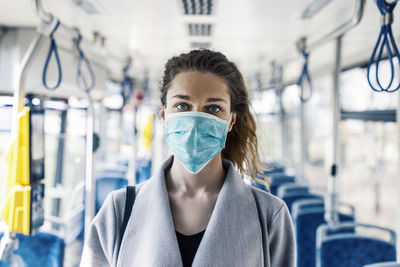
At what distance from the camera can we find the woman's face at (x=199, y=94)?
45.1 inches

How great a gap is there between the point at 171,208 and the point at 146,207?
97 mm

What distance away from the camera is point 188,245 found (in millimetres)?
1082

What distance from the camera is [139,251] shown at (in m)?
1.08

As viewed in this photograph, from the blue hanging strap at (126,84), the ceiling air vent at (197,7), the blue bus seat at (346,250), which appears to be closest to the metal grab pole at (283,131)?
the blue hanging strap at (126,84)

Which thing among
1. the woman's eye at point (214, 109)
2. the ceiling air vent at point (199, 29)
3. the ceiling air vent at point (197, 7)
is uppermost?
the ceiling air vent at point (199, 29)

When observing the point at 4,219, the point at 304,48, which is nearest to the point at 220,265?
the point at 4,219

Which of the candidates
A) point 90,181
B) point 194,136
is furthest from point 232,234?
point 90,181

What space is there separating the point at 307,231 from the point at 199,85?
1.90 metres

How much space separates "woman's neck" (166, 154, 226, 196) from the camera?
122cm

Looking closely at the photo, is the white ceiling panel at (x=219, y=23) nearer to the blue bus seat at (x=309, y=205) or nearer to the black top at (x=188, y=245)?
the black top at (x=188, y=245)

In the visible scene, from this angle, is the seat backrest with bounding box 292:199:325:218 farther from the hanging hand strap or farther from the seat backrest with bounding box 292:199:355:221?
the hanging hand strap

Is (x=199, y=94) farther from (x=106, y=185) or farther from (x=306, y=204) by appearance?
(x=106, y=185)

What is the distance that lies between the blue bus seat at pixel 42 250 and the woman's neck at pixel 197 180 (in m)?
1.17

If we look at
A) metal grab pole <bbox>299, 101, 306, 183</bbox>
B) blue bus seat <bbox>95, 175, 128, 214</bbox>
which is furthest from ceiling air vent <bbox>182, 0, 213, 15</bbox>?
blue bus seat <bbox>95, 175, 128, 214</bbox>
